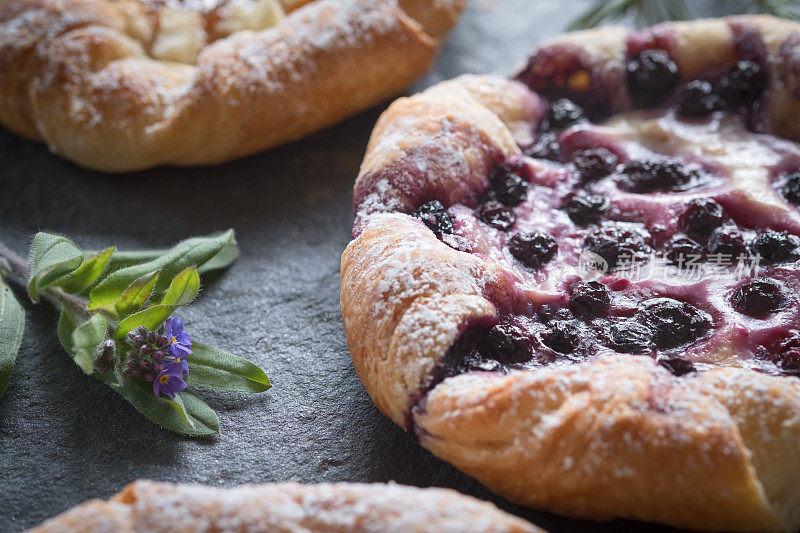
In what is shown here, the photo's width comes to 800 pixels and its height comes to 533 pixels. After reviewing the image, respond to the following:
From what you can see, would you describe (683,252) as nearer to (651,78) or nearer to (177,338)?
(651,78)

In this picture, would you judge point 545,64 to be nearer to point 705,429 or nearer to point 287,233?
point 287,233

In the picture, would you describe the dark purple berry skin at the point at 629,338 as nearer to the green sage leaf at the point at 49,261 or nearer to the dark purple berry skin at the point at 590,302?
the dark purple berry skin at the point at 590,302

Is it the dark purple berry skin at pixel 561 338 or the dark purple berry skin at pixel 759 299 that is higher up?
the dark purple berry skin at pixel 759 299

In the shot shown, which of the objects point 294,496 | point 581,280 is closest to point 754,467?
point 581,280

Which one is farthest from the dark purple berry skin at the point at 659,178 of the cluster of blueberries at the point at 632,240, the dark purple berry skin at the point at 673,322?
the dark purple berry skin at the point at 673,322

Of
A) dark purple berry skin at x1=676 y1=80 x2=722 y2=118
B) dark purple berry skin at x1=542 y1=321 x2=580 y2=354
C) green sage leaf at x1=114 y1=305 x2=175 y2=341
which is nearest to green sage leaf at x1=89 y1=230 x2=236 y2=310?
green sage leaf at x1=114 y1=305 x2=175 y2=341

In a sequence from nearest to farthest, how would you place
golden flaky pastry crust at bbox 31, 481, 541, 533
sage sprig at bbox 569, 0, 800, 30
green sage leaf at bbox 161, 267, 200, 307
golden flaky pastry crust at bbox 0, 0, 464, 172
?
golden flaky pastry crust at bbox 31, 481, 541, 533 → green sage leaf at bbox 161, 267, 200, 307 → golden flaky pastry crust at bbox 0, 0, 464, 172 → sage sprig at bbox 569, 0, 800, 30

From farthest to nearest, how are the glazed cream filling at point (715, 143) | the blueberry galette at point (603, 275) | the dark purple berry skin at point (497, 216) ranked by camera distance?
the glazed cream filling at point (715, 143)
the dark purple berry skin at point (497, 216)
the blueberry galette at point (603, 275)

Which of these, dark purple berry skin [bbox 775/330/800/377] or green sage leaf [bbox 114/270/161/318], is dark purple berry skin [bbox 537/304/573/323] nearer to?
dark purple berry skin [bbox 775/330/800/377]
